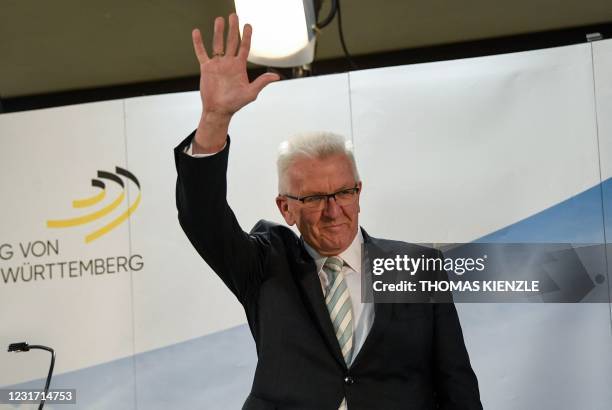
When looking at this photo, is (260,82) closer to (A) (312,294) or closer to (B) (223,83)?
(B) (223,83)

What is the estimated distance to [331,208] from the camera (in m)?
1.46

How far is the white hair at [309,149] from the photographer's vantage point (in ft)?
4.77

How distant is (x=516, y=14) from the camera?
276 cm

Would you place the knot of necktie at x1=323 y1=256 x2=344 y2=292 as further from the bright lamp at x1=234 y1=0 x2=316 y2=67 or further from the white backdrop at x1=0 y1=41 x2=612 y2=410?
the white backdrop at x1=0 y1=41 x2=612 y2=410

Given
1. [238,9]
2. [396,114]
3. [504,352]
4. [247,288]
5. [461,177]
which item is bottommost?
[504,352]

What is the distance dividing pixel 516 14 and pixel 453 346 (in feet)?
5.95

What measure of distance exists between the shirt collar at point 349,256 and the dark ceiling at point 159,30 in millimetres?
1469

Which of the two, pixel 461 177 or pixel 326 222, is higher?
pixel 461 177

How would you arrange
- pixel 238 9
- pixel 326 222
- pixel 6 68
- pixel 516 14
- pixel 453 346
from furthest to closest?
pixel 6 68
pixel 516 14
pixel 238 9
pixel 326 222
pixel 453 346

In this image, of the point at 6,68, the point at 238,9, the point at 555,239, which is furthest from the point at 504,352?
the point at 6,68

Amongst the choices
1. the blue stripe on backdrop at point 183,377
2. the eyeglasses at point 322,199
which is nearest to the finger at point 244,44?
the eyeglasses at point 322,199

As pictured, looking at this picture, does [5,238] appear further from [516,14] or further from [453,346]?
[516,14]

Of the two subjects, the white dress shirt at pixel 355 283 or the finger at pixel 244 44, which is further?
the white dress shirt at pixel 355 283

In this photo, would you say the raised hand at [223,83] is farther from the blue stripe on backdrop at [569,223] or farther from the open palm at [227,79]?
the blue stripe on backdrop at [569,223]
